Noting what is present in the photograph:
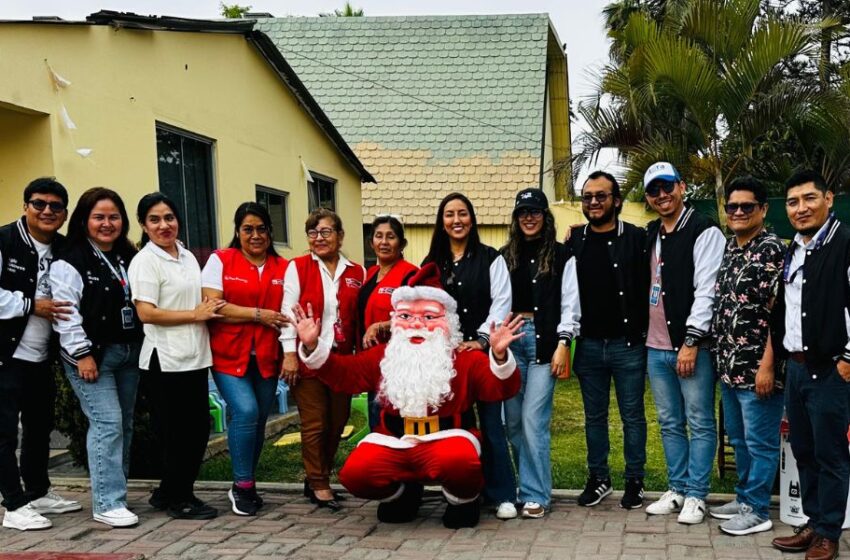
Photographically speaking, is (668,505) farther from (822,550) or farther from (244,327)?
(244,327)

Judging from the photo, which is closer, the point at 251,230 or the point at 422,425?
the point at 422,425

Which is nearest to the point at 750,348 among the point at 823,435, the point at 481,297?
the point at 823,435

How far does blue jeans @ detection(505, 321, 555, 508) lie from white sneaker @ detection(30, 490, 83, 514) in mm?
3008

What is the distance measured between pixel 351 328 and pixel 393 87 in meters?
13.6

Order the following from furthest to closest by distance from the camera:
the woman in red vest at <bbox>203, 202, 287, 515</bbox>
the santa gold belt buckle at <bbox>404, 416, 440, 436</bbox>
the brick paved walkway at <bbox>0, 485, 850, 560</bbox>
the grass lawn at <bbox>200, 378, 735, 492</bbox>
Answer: the grass lawn at <bbox>200, 378, 735, 492</bbox> → the woman in red vest at <bbox>203, 202, 287, 515</bbox> → the santa gold belt buckle at <bbox>404, 416, 440, 436</bbox> → the brick paved walkway at <bbox>0, 485, 850, 560</bbox>

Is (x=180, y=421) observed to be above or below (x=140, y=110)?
below

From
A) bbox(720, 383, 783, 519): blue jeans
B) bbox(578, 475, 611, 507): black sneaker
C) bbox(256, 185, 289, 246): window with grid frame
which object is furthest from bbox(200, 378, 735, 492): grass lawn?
bbox(256, 185, 289, 246): window with grid frame

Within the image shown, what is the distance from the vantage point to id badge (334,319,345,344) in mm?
5723

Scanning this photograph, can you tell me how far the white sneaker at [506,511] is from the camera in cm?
544

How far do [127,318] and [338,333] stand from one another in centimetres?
135

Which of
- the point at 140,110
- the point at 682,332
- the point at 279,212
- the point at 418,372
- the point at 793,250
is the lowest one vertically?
the point at 418,372

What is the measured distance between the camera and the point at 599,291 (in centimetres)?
544

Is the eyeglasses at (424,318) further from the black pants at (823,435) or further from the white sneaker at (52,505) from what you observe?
the white sneaker at (52,505)

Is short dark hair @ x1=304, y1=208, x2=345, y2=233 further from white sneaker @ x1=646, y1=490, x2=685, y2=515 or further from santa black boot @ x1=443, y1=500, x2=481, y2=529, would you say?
white sneaker @ x1=646, y1=490, x2=685, y2=515
